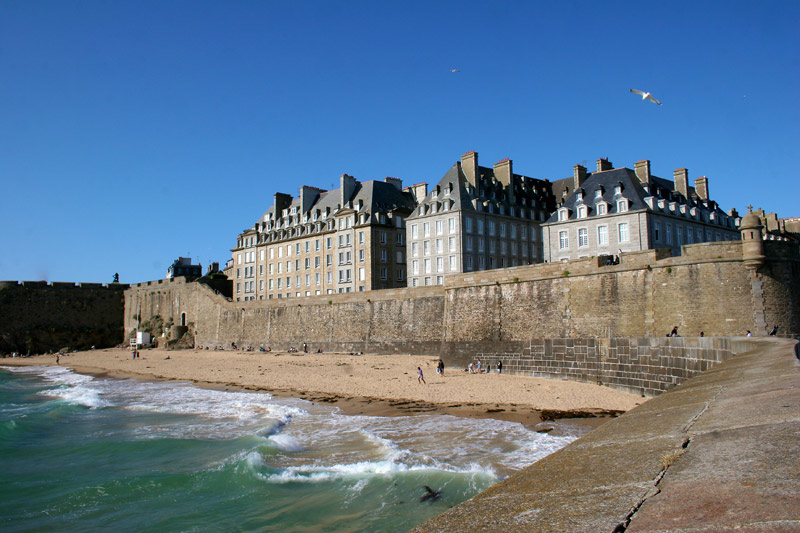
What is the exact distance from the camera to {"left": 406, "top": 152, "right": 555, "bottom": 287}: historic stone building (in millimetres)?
45406

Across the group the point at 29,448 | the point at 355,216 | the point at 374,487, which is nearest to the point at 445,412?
the point at 374,487

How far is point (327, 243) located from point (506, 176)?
17.7 meters

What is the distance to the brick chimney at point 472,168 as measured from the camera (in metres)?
46.6

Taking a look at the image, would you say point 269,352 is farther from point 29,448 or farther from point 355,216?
point 29,448

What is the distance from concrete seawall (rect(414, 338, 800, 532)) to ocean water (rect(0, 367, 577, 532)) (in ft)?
18.8

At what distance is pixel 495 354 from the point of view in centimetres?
2645

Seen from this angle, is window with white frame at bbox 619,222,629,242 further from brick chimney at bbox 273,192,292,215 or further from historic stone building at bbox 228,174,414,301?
brick chimney at bbox 273,192,292,215

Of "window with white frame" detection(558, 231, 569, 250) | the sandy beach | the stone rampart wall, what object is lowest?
the sandy beach

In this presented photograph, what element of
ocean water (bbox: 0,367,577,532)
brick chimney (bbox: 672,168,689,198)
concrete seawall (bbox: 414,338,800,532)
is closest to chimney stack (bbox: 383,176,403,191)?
brick chimney (bbox: 672,168,689,198)

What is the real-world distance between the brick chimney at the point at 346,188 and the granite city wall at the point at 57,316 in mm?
28140

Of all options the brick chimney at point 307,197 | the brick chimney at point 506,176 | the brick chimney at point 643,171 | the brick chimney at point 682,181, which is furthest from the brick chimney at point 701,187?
the brick chimney at point 307,197

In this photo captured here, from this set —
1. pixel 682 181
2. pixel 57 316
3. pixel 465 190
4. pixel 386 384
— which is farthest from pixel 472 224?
pixel 57 316

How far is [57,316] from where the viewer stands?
5694 centimetres

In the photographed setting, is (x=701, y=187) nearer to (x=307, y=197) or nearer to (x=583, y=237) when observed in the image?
(x=583, y=237)
